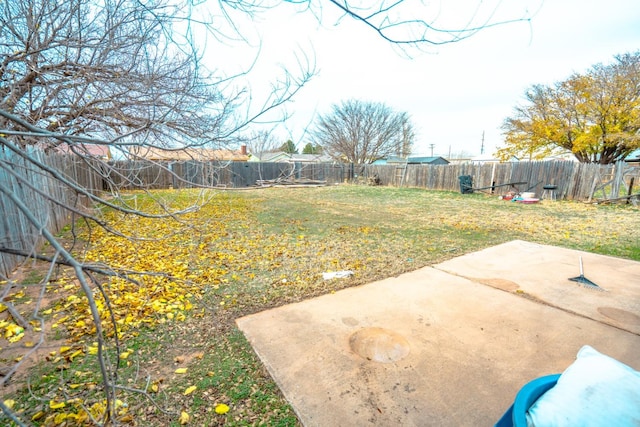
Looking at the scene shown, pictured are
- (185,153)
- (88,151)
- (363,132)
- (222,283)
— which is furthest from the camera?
(363,132)

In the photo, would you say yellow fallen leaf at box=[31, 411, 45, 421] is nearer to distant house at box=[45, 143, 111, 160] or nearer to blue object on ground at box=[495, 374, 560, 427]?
distant house at box=[45, 143, 111, 160]

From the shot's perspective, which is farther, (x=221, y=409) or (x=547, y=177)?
(x=547, y=177)

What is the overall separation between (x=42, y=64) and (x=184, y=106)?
174cm

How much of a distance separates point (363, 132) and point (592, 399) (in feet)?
82.9

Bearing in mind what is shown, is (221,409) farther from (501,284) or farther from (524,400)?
(501,284)

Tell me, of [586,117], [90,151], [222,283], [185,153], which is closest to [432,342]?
[222,283]

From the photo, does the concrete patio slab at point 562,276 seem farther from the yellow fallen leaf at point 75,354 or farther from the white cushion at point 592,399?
the yellow fallen leaf at point 75,354

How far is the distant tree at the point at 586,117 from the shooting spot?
13.8 meters

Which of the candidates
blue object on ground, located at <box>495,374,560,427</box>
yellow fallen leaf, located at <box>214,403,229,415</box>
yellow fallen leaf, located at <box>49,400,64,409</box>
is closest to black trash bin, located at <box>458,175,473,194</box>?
blue object on ground, located at <box>495,374,560,427</box>

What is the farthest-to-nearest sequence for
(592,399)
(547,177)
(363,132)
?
(363,132) < (547,177) < (592,399)

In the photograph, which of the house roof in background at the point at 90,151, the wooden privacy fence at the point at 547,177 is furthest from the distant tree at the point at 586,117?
the house roof in background at the point at 90,151

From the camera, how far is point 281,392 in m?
1.74

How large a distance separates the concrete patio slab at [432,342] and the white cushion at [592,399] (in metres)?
0.67

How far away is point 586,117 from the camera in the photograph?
15.7 m
